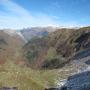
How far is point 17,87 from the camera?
56000mm

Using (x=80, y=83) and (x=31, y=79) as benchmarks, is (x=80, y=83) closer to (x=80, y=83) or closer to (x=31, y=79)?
(x=80, y=83)

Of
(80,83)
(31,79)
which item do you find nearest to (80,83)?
(80,83)

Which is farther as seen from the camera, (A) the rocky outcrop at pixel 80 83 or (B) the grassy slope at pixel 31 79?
(B) the grassy slope at pixel 31 79

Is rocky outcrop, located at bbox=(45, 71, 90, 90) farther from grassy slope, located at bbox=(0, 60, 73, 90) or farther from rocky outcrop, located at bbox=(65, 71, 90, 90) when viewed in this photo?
grassy slope, located at bbox=(0, 60, 73, 90)

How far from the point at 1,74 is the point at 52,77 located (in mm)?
11921

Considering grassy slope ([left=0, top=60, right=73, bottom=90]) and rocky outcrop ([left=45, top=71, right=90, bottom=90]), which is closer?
rocky outcrop ([left=45, top=71, right=90, bottom=90])

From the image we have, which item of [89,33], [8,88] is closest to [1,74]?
[8,88]

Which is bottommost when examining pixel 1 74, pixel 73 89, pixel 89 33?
pixel 73 89

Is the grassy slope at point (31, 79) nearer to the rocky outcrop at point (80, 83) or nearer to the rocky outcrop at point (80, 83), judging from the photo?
the rocky outcrop at point (80, 83)

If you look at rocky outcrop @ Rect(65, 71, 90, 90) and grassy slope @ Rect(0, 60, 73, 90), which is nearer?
rocky outcrop @ Rect(65, 71, 90, 90)

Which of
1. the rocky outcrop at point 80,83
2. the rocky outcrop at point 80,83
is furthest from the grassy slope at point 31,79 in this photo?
the rocky outcrop at point 80,83

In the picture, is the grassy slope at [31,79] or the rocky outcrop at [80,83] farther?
the grassy slope at [31,79]

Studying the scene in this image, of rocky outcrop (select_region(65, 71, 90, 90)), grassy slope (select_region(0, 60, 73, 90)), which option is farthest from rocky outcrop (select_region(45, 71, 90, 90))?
grassy slope (select_region(0, 60, 73, 90))

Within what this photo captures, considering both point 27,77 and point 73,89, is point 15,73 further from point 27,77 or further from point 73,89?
point 73,89
